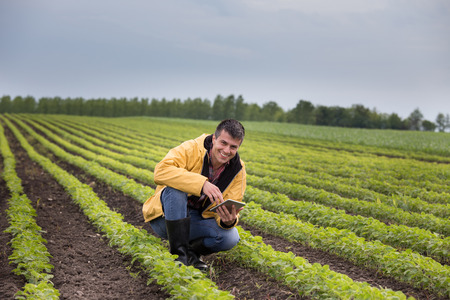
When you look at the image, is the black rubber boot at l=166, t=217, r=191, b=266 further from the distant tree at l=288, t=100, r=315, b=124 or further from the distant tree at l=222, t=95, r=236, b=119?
the distant tree at l=222, t=95, r=236, b=119

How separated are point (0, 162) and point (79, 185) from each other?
7489 mm

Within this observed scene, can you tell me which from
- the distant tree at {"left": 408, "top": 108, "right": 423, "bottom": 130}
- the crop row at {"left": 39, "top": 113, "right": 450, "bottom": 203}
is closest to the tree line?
the distant tree at {"left": 408, "top": 108, "right": 423, "bottom": 130}

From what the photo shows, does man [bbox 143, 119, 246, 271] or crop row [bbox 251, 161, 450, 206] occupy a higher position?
man [bbox 143, 119, 246, 271]

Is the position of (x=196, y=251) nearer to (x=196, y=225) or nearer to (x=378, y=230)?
(x=196, y=225)

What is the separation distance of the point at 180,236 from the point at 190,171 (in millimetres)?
763

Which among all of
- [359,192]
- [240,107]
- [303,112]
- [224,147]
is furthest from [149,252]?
[240,107]

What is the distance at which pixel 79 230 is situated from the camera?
6.69 m

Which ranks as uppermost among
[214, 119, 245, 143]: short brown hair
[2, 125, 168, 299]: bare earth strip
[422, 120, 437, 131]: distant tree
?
[422, 120, 437, 131]: distant tree

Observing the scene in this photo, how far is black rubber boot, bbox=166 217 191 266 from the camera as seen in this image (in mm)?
4383

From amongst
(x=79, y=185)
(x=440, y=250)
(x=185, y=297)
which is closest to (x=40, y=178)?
(x=79, y=185)

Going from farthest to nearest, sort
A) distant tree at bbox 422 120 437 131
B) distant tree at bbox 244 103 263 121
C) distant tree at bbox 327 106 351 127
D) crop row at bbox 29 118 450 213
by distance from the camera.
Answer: distant tree at bbox 244 103 263 121
distant tree at bbox 327 106 351 127
distant tree at bbox 422 120 437 131
crop row at bbox 29 118 450 213

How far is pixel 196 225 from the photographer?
4734 mm

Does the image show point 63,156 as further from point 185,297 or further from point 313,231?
point 185,297

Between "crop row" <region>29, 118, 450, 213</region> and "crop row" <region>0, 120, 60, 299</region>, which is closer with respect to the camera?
"crop row" <region>0, 120, 60, 299</region>
